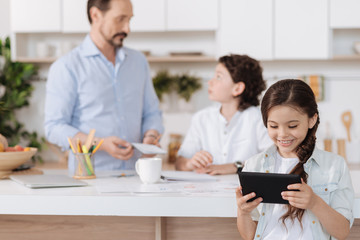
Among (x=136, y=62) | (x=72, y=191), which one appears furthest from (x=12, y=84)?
(x=72, y=191)

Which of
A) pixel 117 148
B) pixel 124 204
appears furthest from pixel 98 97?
pixel 124 204

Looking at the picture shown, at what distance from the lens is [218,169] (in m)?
2.08

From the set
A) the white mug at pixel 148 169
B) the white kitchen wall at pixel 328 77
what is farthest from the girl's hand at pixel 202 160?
the white kitchen wall at pixel 328 77

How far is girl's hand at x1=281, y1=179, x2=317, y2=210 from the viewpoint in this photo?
1237 millimetres

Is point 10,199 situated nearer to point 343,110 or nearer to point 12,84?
point 12,84

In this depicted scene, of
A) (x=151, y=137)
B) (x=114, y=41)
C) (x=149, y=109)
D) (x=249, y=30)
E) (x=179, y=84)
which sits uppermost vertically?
(x=249, y=30)

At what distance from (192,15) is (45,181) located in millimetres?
2207

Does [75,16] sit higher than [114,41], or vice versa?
[75,16]

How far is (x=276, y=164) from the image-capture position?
146cm

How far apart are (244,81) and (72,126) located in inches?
33.3

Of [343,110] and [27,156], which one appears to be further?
[343,110]

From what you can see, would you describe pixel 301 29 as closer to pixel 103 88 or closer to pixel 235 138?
pixel 235 138

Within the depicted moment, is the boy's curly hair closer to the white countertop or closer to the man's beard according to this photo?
the man's beard

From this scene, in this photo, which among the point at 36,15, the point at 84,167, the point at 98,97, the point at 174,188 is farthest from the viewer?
the point at 36,15
